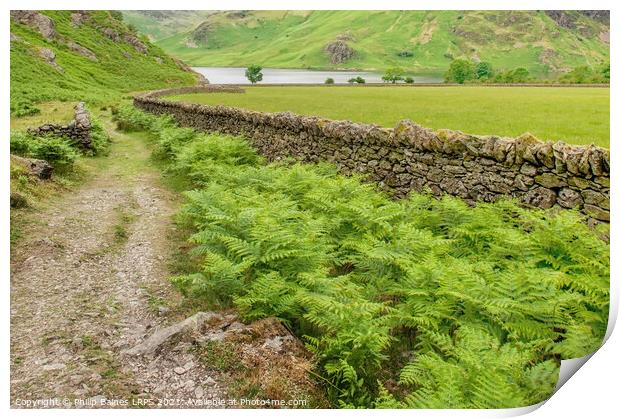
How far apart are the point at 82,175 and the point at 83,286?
21.8ft

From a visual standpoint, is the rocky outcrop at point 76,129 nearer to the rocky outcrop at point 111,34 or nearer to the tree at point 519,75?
the rocky outcrop at point 111,34

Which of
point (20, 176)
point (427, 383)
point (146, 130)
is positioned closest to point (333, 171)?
point (20, 176)

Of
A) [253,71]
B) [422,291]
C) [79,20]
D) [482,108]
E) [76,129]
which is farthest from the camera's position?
[253,71]

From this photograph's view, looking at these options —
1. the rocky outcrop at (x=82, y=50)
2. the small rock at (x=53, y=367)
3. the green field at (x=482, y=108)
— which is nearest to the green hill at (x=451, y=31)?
the green field at (x=482, y=108)

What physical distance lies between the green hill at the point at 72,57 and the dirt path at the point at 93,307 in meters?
2.35

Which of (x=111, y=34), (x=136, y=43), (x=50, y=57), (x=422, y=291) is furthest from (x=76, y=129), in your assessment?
(x=422, y=291)

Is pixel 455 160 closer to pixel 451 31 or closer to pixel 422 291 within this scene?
pixel 451 31

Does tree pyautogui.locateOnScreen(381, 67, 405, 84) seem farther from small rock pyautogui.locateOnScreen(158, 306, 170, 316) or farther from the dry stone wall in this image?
small rock pyautogui.locateOnScreen(158, 306, 170, 316)

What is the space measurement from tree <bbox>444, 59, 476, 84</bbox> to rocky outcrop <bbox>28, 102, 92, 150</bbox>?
10337mm

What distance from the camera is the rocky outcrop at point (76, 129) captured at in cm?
1223

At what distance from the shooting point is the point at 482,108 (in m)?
10.6

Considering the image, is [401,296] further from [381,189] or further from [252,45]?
[252,45]

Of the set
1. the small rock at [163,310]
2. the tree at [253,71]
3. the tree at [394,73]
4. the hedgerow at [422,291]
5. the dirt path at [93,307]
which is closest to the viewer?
the hedgerow at [422,291]

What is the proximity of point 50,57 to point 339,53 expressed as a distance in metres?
7.44
